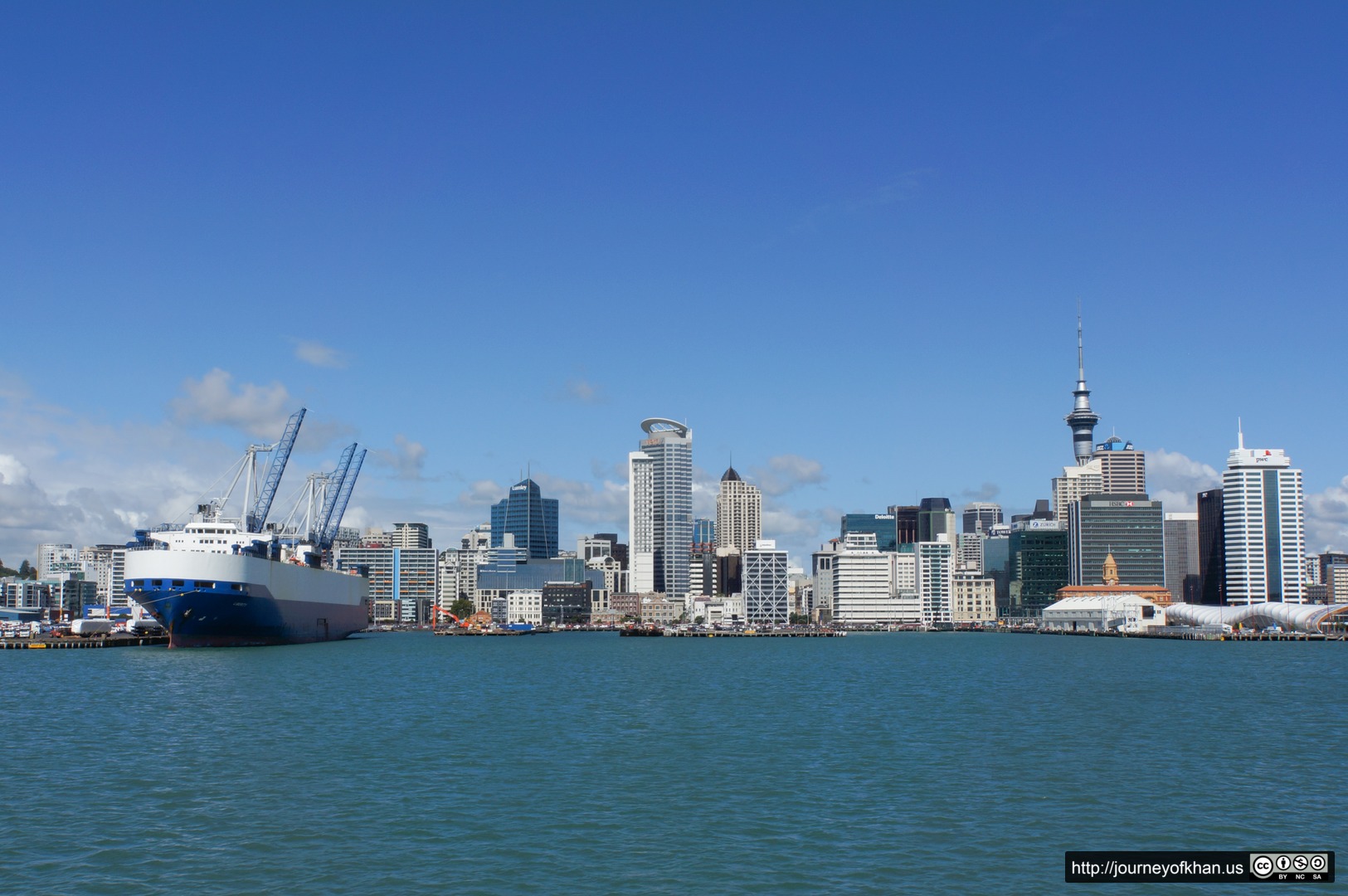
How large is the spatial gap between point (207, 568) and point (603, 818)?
8516cm

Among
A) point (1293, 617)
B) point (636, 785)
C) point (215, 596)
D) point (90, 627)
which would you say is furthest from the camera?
point (1293, 617)

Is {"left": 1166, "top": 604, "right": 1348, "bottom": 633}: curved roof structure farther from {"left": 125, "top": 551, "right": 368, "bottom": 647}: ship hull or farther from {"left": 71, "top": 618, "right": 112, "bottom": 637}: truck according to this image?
{"left": 71, "top": 618, "right": 112, "bottom": 637}: truck

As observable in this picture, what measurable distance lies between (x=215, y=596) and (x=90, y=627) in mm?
49149

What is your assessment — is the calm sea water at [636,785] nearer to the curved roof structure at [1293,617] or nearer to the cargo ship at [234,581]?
the cargo ship at [234,581]

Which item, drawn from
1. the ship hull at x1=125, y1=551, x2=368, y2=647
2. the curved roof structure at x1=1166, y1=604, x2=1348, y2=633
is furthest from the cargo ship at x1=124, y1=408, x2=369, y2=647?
the curved roof structure at x1=1166, y1=604, x2=1348, y2=633

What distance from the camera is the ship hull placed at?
10356 cm

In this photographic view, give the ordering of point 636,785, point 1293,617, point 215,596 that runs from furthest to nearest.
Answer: point 1293,617
point 215,596
point 636,785

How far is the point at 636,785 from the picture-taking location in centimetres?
3494

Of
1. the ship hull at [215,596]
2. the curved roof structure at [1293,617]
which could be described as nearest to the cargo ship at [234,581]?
the ship hull at [215,596]

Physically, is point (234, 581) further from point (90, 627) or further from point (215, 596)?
point (90, 627)

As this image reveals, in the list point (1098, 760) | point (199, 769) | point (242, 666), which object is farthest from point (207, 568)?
point (1098, 760)

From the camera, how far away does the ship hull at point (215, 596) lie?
4077 inches

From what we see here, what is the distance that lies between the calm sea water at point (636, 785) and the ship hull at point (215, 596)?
32.7 metres

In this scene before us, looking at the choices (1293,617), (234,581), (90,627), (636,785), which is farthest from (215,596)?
(1293,617)
